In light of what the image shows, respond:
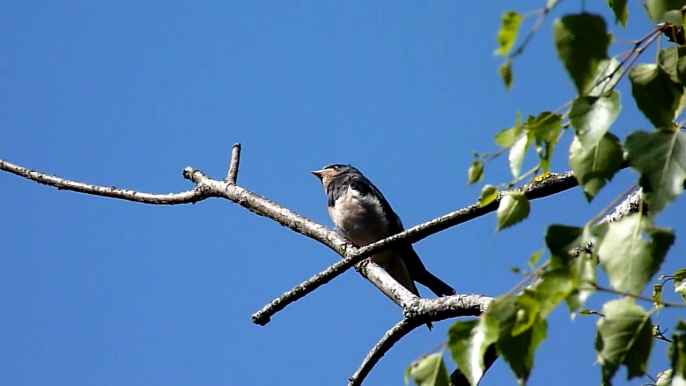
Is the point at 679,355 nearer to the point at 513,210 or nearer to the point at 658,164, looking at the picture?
the point at 658,164

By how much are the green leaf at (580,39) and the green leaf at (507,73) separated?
88 mm

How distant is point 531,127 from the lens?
5.32 feet

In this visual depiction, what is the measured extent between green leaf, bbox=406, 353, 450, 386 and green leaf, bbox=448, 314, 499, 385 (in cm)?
11

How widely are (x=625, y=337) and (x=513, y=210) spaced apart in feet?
1.24

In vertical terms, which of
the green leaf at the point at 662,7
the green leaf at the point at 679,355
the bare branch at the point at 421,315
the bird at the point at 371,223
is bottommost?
the green leaf at the point at 679,355

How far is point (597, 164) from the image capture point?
1605mm

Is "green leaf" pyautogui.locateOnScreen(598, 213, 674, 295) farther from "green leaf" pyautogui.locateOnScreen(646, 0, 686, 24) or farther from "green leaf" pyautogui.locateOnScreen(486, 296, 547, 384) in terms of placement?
"green leaf" pyautogui.locateOnScreen(646, 0, 686, 24)

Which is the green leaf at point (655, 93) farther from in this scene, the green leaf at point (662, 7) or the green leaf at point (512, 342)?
the green leaf at point (512, 342)

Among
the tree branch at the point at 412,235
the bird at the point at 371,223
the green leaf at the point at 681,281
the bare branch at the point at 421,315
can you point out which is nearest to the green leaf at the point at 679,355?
the tree branch at the point at 412,235

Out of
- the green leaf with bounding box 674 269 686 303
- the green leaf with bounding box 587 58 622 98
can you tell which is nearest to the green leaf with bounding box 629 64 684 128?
the green leaf with bounding box 587 58 622 98

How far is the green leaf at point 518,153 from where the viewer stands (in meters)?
1.65

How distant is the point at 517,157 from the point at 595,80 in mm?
212

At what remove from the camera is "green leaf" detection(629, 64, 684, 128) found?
1561mm

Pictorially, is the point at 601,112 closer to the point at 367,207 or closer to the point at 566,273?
the point at 566,273
